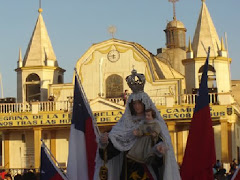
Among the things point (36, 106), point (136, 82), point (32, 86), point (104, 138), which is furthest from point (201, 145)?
point (32, 86)

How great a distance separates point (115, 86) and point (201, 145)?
28561 millimetres

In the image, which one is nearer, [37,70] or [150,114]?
[150,114]

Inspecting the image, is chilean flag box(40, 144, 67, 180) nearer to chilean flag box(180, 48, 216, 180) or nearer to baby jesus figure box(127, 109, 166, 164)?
chilean flag box(180, 48, 216, 180)

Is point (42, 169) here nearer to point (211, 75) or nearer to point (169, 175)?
point (169, 175)

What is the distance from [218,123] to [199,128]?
26.3m

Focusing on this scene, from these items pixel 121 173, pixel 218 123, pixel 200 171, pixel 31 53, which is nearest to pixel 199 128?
pixel 200 171

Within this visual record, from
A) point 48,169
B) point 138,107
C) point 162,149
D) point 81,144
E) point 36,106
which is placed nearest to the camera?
point 162,149

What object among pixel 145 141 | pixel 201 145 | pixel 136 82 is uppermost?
pixel 136 82

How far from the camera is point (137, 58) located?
38.9 meters

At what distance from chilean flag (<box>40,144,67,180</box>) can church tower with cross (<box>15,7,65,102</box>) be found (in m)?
29.0

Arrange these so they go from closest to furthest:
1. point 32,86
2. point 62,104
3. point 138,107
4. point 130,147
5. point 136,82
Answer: point 130,147 → point 138,107 → point 136,82 → point 62,104 → point 32,86

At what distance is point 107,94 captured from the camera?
39.1 meters

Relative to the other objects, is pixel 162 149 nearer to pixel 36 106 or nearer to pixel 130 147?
pixel 130 147

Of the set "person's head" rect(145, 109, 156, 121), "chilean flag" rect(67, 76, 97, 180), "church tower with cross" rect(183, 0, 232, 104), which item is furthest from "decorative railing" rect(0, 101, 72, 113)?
"person's head" rect(145, 109, 156, 121)
